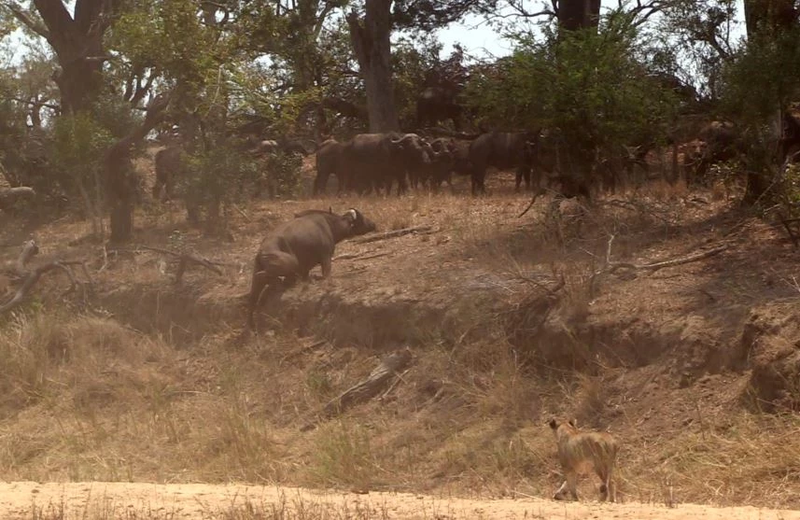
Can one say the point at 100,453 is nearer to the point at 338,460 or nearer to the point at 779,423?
the point at 338,460

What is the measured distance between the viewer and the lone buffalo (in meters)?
14.9

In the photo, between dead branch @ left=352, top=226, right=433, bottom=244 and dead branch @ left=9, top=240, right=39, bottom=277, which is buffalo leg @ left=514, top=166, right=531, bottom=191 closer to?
dead branch @ left=352, top=226, right=433, bottom=244

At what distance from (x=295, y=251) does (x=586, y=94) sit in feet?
13.9

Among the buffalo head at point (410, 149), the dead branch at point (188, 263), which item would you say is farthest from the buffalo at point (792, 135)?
the dead branch at point (188, 263)

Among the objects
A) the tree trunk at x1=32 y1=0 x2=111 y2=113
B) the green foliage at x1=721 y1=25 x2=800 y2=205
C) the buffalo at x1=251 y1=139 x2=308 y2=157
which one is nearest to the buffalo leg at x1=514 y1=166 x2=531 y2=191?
the buffalo at x1=251 y1=139 x2=308 y2=157

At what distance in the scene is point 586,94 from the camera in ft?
48.8

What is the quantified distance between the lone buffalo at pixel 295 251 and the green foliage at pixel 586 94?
2.82 metres

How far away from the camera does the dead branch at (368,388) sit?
13.0 m

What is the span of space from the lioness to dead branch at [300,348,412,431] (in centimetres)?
427

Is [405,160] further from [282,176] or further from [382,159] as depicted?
[282,176]

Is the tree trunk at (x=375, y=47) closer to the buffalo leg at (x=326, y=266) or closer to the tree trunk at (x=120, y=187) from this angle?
the tree trunk at (x=120, y=187)

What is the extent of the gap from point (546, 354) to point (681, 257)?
2203 millimetres

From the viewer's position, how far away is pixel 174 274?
55.2 ft

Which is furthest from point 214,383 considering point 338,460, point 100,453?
point 338,460
